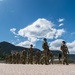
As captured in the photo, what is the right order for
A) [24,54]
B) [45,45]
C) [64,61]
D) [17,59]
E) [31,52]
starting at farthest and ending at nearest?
[17,59] → [24,54] → [31,52] → [45,45] → [64,61]

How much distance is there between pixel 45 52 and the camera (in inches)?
2458

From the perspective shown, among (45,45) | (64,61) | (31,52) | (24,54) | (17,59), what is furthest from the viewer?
(17,59)

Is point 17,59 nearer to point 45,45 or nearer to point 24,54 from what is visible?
point 24,54

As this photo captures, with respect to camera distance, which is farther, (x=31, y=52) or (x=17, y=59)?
(x=17, y=59)

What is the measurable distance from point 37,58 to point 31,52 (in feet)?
43.5

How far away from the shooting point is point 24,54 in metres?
88.9

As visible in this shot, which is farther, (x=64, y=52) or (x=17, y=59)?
(x=17, y=59)

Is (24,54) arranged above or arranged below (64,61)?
above

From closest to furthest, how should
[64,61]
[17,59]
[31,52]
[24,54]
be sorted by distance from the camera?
1. [64,61]
2. [31,52]
3. [24,54]
4. [17,59]

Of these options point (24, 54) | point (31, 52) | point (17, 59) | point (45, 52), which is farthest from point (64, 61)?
point (17, 59)

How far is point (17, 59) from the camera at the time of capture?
105m

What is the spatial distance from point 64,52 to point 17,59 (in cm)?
5111

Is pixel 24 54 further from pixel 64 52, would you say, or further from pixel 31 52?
pixel 64 52

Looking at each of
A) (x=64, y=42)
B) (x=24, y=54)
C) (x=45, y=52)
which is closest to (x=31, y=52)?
(x=24, y=54)
